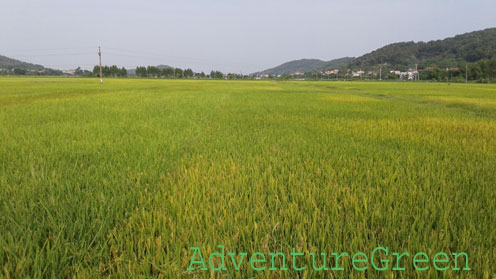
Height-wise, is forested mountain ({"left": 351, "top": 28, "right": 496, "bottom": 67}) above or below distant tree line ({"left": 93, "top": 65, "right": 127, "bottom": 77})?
above

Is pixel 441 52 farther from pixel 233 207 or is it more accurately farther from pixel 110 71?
pixel 233 207

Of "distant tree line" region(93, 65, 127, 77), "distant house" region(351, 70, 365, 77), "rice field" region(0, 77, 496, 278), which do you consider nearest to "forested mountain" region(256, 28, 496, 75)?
"distant house" region(351, 70, 365, 77)

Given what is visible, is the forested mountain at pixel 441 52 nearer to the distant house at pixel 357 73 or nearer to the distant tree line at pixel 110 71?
the distant house at pixel 357 73

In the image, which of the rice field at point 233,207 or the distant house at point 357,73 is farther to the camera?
the distant house at point 357,73

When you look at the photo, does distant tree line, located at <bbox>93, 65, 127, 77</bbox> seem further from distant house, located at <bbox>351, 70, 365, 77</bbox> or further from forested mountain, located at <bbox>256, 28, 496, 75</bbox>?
forested mountain, located at <bbox>256, 28, 496, 75</bbox>

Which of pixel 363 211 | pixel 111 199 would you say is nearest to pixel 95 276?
pixel 111 199

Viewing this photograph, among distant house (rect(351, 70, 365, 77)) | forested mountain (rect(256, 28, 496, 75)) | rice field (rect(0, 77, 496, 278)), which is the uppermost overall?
forested mountain (rect(256, 28, 496, 75))

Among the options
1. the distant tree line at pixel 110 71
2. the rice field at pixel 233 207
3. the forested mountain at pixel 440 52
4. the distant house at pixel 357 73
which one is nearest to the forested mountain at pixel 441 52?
the forested mountain at pixel 440 52

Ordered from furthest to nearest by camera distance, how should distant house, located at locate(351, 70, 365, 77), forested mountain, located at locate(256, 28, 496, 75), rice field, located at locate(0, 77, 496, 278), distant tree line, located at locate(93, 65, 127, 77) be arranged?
distant house, located at locate(351, 70, 365, 77) → distant tree line, located at locate(93, 65, 127, 77) → forested mountain, located at locate(256, 28, 496, 75) → rice field, located at locate(0, 77, 496, 278)

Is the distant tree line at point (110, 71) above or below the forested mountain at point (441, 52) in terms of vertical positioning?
below

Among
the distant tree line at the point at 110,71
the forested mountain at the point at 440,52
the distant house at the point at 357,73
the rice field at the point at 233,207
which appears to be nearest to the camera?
the rice field at the point at 233,207

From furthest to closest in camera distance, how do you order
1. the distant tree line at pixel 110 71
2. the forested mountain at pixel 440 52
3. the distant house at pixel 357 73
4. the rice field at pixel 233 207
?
the distant house at pixel 357 73
the distant tree line at pixel 110 71
the forested mountain at pixel 440 52
the rice field at pixel 233 207

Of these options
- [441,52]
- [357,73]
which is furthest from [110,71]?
[441,52]

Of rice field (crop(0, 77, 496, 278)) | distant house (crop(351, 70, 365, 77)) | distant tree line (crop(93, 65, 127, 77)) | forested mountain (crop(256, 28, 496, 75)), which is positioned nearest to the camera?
rice field (crop(0, 77, 496, 278))
